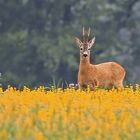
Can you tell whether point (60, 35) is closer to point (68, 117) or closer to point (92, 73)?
point (92, 73)

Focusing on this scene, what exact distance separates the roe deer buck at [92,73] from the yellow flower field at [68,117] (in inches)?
152

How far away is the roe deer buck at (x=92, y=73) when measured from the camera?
16047 mm

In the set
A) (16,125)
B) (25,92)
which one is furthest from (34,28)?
(16,125)

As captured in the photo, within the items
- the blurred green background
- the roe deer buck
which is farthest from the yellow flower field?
the blurred green background

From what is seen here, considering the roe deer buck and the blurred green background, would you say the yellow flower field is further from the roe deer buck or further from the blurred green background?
the blurred green background

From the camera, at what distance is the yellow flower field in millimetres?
8875

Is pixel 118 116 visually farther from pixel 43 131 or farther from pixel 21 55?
pixel 21 55

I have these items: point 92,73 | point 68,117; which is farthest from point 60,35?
point 68,117

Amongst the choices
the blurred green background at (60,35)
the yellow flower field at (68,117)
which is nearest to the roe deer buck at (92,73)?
the yellow flower field at (68,117)

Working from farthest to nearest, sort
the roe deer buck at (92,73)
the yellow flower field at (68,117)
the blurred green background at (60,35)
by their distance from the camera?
the blurred green background at (60,35), the roe deer buck at (92,73), the yellow flower field at (68,117)

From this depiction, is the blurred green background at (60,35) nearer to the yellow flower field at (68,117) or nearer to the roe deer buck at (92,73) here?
the roe deer buck at (92,73)

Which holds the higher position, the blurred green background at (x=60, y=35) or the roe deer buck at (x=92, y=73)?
the blurred green background at (x=60, y=35)

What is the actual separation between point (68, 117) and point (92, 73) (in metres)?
6.63

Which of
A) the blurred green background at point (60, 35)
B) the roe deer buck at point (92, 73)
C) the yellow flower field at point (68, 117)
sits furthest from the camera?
the blurred green background at point (60, 35)
